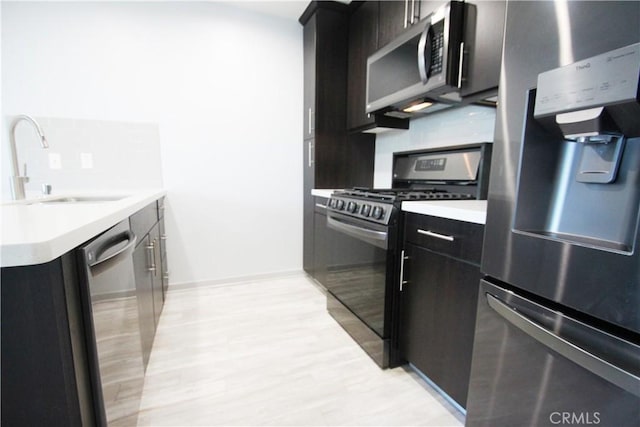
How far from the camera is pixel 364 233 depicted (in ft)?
4.78

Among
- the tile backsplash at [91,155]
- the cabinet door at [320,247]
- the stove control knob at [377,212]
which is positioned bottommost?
the cabinet door at [320,247]

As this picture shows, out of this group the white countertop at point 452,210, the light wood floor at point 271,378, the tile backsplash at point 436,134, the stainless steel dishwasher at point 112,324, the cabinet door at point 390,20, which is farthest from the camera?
the cabinet door at point 390,20

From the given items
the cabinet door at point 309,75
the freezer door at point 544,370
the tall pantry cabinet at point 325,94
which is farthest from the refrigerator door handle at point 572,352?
the cabinet door at point 309,75

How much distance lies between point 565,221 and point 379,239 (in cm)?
74

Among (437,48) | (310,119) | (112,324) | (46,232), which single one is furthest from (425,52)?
(112,324)

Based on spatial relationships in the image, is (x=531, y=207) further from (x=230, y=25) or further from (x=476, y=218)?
(x=230, y=25)

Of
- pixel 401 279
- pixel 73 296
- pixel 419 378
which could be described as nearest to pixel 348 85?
pixel 401 279

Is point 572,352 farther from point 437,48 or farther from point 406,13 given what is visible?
point 406,13

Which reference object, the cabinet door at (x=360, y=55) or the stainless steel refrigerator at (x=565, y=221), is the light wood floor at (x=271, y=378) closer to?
the stainless steel refrigerator at (x=565, y=221)

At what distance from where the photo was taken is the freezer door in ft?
1.86

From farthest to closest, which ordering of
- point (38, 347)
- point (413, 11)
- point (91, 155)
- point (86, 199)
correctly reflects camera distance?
point (91, 155) → point (86, 199) → point (413, 11) → point (38, 347)

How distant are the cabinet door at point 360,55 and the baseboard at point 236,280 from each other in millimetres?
1519

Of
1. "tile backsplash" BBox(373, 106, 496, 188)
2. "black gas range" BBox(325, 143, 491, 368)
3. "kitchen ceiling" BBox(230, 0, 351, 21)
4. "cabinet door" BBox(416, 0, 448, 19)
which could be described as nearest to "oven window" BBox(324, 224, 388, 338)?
"black gas range" BBox(325, 143, 491, 368)

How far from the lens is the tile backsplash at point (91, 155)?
2037mm
